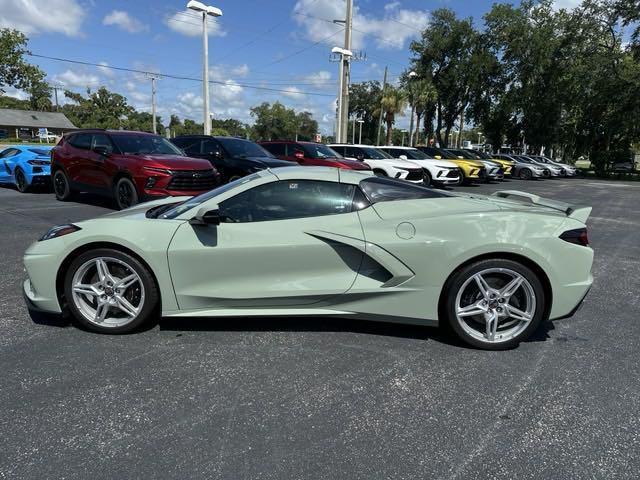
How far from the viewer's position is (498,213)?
3.52 metres

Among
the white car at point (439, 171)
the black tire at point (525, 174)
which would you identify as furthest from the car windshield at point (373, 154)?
the black tire at point (525, 174)

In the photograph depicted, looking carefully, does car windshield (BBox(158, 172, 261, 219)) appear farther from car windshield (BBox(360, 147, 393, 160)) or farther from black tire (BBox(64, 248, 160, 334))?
car windshield (BBox(360, 147, 393, 160))

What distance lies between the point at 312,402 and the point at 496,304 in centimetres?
161

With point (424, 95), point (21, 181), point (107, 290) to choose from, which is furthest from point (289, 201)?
point (424, 95)

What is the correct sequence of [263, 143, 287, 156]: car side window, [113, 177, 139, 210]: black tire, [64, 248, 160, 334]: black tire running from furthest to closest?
[263, 143, 287, 156]: car side window → [113, 177, 139, 210]: black tire → [64, 248, 160, 334]: black tire

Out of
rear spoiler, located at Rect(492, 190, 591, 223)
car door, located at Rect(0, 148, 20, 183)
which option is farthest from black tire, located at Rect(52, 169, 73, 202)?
rear spoiler, located at Rect(492, 190, 591, 223)

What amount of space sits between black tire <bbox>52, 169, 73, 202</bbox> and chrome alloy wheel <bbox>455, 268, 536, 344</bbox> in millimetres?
9722

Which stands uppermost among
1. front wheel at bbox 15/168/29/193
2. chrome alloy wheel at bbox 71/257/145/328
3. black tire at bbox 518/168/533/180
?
black tire at bbox 518/168/533/180

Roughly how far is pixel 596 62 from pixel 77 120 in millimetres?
87999

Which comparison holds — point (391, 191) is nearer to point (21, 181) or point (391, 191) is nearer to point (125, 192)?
point (125, 192)

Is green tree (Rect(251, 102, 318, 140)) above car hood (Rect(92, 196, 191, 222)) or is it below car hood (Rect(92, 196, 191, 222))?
above

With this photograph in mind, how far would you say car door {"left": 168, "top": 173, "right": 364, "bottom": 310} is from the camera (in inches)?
137

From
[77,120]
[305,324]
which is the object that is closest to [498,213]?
[305,324]

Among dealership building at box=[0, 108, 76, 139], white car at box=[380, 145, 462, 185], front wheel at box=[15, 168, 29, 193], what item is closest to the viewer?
front wheel at box=[15, 168, 29, 193]
